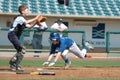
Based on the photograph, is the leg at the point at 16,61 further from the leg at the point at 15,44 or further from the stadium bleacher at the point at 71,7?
the stadium bleacher at the point at 71,7

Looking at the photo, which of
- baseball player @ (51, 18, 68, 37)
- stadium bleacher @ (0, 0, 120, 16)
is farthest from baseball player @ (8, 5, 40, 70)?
stadium bleacher @ (0, 0, 120, 16)

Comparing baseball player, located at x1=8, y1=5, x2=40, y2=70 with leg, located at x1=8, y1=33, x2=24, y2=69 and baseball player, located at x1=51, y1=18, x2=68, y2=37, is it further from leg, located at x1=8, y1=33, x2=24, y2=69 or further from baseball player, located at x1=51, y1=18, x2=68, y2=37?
baseball player, located at x1=51, y1=18, x2=68, y2=37

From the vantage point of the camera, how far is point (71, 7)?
34.6 meters

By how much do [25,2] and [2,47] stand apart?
39.6ft

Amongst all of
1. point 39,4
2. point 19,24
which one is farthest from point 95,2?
point 19,24

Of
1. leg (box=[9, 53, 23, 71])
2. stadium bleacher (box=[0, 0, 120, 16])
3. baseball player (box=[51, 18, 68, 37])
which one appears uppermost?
leg (box=[9, 53, 23, 71])

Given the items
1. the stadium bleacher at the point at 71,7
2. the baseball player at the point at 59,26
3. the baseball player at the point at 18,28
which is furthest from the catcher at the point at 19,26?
the stadium bleacher at the point at 71,7

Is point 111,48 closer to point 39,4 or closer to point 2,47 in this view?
point 2,47

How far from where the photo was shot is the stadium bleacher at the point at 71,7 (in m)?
32.8

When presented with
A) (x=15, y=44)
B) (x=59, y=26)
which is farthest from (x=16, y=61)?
(x=59, y=26)

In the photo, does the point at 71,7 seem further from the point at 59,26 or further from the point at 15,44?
the point at 15,44

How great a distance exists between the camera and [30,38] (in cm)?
2306

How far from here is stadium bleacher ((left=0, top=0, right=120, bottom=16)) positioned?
108 ft

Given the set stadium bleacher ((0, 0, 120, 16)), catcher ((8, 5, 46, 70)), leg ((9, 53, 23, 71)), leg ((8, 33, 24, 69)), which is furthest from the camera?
stadium bleacher ((0, 0, 120, 16))
